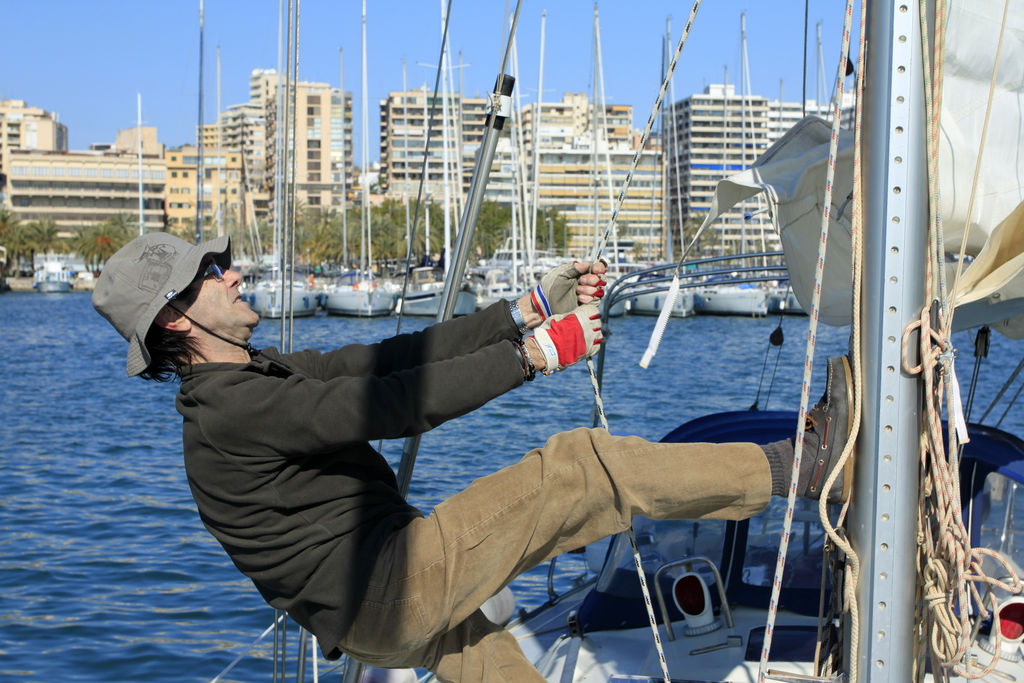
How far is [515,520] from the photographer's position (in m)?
3.14

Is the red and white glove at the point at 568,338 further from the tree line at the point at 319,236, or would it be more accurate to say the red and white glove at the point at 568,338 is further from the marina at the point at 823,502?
the tree line at the point at 319,236

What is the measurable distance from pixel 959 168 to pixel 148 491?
1314 centimetres

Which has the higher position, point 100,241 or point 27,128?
point 27,128

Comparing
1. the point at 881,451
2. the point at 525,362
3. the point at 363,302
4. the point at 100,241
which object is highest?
the point at 100,241

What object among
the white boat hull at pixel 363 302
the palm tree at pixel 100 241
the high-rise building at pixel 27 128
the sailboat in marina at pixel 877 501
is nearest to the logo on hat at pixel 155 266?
the sailboat in marina at pixel 877 501

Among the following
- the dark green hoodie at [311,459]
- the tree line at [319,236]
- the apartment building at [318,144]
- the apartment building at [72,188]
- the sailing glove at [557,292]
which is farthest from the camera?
the apartment building at [318,144]

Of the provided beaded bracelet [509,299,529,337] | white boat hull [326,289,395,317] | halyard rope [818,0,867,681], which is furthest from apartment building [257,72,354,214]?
halyard rope [818,0,867,681]

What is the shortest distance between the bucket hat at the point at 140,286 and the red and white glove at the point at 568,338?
1104 millimetres

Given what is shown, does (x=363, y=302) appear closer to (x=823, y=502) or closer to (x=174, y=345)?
(x=174, y=345)

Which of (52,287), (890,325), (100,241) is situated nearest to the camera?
(890,325)

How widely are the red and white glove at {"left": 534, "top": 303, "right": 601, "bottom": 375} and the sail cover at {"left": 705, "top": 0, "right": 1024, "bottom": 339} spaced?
4.21ft

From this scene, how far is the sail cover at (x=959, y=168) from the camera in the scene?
3867 mm

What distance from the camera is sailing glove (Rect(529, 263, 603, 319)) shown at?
3.73m

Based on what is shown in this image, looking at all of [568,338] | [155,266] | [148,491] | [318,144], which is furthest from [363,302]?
[318,144]
